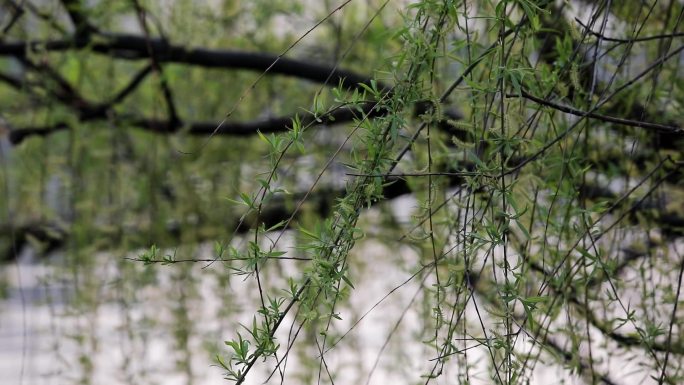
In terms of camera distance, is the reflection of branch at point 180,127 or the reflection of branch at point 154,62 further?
the reflection of branch at point 180,127

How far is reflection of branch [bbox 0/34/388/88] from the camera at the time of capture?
5.74 ft

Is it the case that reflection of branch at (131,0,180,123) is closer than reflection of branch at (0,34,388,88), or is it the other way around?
reflection of branch at (131,0,180,123)

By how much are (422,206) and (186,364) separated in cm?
141

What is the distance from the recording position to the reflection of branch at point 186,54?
5.74ft

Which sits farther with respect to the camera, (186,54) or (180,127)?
(180,127)

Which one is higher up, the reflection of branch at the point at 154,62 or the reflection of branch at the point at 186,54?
the reflection of branch at the point at 186,54

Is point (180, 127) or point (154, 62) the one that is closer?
Result: point (154, 62)

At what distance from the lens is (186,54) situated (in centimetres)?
178

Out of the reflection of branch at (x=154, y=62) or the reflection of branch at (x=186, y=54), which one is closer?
the reflection of branch at (x=154, y=62)

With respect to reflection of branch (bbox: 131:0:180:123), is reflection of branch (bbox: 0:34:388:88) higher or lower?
higher

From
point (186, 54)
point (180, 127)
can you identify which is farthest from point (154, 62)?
point (180, 127)

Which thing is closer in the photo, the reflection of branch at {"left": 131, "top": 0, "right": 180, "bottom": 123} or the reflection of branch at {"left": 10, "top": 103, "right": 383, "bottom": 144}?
the reflection of branch at {"left": 131, "top": 0, "right": 180, "bottom": 123}

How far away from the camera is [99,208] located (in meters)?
2.18

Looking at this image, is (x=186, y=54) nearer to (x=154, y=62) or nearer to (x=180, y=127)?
(x=154, y=62)
